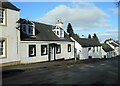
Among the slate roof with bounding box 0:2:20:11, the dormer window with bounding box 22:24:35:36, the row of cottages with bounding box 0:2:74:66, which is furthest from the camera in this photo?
the dormer window with bounding box 22:24:35:36

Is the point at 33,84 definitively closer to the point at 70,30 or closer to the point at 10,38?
the point at 10,38

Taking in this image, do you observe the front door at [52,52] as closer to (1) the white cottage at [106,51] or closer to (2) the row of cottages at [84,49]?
(2) the row of cottages at [84,49]

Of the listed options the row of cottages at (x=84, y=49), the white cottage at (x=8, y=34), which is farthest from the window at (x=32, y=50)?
the row of cottages at (x=84, y=49)

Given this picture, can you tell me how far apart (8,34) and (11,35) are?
49cm

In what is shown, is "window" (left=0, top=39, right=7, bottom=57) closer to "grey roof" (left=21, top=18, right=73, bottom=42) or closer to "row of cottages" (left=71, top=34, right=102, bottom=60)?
"grey roof" (left=21, top=18, right=73, bottom=42)

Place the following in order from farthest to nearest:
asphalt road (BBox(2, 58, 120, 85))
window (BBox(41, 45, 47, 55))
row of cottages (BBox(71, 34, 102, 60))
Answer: row of cottages (BBox(71, 34, 102, 60))
window (BBox(41, 45, 47, 55))
asphalt road (BBox(2, 58, 120, 85))

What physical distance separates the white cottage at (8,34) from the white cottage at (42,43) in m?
1.12

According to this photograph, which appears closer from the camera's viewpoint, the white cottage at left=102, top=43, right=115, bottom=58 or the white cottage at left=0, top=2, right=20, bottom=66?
the white cottage at left=0, top=2, right=20, bottom=66

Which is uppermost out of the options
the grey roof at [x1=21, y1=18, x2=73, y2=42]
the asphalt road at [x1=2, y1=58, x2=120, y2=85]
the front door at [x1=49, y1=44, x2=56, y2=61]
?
the grey roof at [x1=21, y1=18, x2=73, y2=42]

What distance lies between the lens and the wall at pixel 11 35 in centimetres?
2372

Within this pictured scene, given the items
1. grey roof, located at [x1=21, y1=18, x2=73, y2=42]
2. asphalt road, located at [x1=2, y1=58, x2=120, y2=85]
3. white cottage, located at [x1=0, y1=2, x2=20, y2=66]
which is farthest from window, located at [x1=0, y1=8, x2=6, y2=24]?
asphalt road, located at [x1=2, y1=58, x2=120, y2=85]

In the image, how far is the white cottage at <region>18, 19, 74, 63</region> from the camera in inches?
1093

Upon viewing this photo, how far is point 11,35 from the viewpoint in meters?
24.6

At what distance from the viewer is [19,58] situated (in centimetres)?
2614
